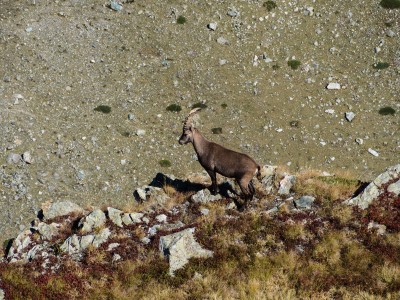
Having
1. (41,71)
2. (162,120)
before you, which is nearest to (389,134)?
(162,120)

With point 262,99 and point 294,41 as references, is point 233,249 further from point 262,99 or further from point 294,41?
point 294,41

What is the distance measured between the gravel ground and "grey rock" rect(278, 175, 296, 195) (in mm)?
12438

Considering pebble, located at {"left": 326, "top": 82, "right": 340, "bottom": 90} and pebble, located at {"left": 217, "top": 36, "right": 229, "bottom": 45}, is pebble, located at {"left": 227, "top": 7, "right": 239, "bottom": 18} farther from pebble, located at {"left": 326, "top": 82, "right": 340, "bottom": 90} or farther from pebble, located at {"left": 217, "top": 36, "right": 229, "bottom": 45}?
pebble, located at {"left": 326, "top": 82, "right": 340, "bottom": 90}

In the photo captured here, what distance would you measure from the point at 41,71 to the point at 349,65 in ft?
77.7

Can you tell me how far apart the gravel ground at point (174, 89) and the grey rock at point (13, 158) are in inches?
3.8

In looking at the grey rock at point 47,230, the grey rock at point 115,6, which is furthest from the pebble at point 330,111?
the grey rock at point 47,230

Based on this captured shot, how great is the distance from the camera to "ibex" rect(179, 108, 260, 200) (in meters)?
16.4

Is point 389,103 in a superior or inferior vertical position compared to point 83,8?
superior

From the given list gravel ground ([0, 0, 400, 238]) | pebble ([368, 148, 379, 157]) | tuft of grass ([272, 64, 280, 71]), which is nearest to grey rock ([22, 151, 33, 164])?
gravel ground ([0, 0, 400, 238])

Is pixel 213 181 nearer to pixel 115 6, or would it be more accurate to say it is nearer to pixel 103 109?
pixel 103 109

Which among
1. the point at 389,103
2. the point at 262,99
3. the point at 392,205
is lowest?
the point at 262,99

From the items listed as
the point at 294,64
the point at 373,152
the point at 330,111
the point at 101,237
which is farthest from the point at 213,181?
the point at 294,64

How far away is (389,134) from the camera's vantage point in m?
32.6

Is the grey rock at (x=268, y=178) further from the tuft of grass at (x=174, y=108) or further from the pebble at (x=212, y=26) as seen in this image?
the pebble at (x=212, y=26)
